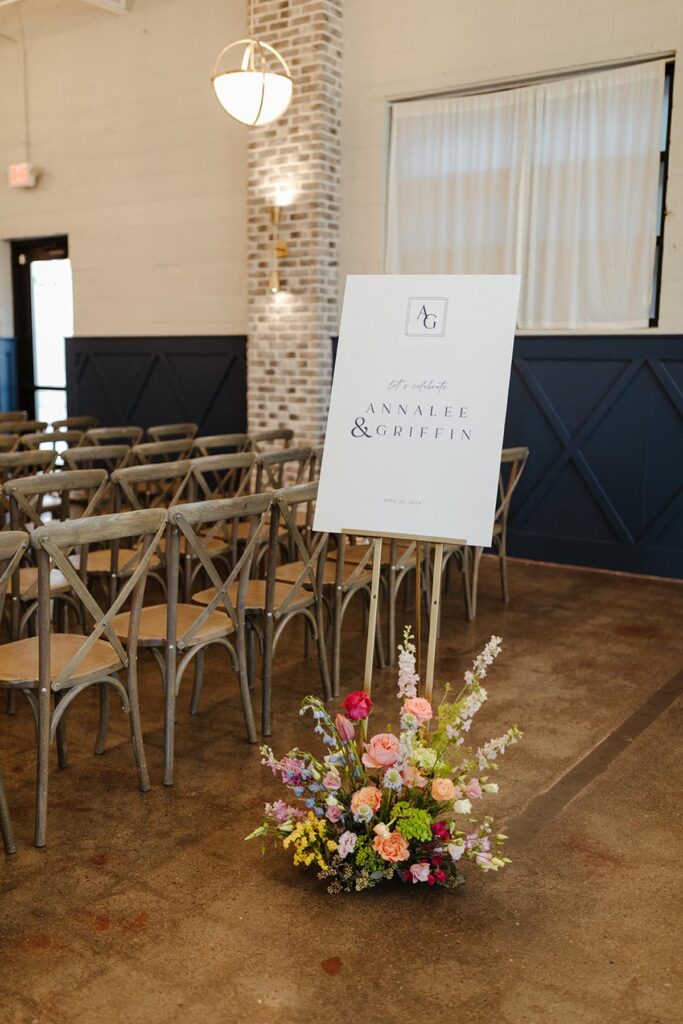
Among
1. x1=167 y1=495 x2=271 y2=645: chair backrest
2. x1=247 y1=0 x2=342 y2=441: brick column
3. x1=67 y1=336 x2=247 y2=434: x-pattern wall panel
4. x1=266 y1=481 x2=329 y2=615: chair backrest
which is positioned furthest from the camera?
x1=67 y1=336 x2=247 y2=434: x-pattern wall panel

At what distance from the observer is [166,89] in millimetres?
8109

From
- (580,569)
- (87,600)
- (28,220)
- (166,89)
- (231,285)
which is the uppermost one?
(166,89)

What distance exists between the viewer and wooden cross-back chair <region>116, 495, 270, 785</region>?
2965 mm

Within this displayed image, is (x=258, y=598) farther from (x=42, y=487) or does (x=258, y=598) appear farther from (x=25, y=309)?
(x=25, y=309)

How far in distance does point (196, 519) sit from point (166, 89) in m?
6.34

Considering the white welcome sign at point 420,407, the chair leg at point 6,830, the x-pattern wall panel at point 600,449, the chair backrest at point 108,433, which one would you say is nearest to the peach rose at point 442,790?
the white welcome sign at point 420,407

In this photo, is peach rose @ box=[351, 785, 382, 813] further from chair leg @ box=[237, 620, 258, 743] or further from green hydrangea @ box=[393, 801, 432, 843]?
chair leg @ box=[237, 620, 258, 743]

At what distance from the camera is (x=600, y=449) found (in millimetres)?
6129

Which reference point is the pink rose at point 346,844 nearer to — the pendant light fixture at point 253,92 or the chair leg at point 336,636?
the chair leg at point 336,636

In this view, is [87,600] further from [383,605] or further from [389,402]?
[383,605]

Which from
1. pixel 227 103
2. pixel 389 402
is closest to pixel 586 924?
pixel 389 402

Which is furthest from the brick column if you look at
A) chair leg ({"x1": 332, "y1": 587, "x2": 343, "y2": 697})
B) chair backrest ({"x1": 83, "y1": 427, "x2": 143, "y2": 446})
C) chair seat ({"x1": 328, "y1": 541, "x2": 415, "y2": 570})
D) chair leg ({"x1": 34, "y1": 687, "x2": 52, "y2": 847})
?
chair leg ({"x1": 34, "y1": 687, "x2": 52, "y2": 847})

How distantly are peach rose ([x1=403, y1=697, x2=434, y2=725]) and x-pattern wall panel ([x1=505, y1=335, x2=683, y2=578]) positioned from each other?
3892 mm

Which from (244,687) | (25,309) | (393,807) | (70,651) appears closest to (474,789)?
(393,807)
